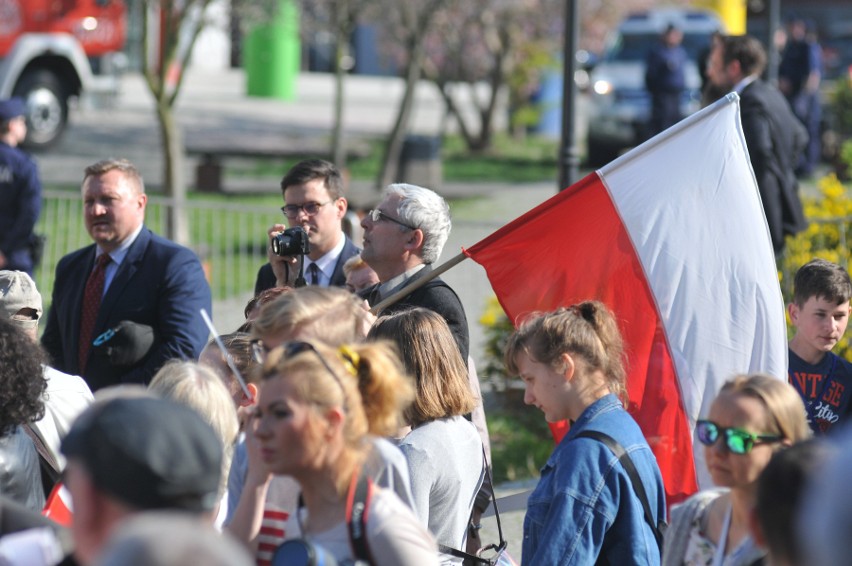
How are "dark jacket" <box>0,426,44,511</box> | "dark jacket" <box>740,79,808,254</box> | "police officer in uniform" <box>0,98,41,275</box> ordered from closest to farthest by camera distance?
"dark jacket" <box>0,426,44,511</box>, "dark jacket" <box>740,79,808,254</box>, "police officer in uniform" <box>0,98,41,275</box>

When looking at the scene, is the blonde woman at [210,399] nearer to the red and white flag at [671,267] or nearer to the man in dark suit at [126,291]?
the red and white flag at [671,267]

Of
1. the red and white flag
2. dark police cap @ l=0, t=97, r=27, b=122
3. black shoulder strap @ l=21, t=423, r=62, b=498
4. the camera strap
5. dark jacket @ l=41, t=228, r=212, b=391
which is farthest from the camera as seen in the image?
dark police cap @ l=0, t=97, r=27, b=122

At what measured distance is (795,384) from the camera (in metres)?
5.32

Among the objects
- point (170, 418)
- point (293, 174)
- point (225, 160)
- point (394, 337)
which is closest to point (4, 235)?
point (293, 174)

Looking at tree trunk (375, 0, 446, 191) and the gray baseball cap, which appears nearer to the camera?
the gray baseball cap

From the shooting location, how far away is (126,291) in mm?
6152

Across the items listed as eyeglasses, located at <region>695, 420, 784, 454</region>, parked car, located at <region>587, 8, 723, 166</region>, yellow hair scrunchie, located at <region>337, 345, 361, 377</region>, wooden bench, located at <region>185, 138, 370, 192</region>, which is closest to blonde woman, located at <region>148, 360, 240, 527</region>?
yellow hair scrunchie, located at <region>337, 345, 361, 377</region>

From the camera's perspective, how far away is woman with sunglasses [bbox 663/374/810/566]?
317cm

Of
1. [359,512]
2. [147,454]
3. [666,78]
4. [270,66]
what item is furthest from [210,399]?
[270,66]

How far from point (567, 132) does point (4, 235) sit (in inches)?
162

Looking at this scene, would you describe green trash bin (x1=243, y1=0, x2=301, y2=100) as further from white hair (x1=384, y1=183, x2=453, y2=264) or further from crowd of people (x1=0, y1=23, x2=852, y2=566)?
white hair (x1=384, y1=183, x2=453, y2=264)

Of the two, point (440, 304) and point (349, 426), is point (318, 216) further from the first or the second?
point (349, 426)

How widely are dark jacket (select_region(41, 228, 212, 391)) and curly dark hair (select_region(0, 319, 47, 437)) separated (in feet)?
6.44

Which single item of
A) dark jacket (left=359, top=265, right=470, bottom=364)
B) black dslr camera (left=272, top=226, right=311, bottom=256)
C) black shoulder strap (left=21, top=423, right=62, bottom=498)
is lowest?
black shoulder strap (left=21, top=423, right=62, bottom=498)
